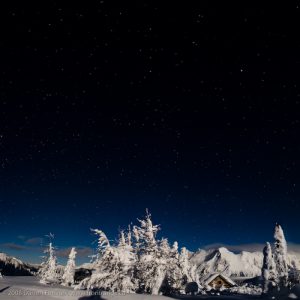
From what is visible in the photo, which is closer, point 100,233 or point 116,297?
point 116,297

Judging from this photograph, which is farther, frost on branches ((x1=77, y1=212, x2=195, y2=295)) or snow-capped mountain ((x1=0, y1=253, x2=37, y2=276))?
snow-capped mountain ((x1=0, y1=253, x2=37, y2=276))

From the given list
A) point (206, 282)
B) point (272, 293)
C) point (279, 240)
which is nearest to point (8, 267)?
point (206, 282)

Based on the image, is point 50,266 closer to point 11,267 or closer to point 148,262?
point 148,262

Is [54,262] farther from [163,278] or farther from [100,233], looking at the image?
[163,278]

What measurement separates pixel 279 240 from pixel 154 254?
9173 mm

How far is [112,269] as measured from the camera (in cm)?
2473

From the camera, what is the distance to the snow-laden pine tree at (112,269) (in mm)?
23797

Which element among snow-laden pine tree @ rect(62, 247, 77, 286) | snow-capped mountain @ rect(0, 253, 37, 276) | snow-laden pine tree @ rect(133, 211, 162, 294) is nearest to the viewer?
snow-laden pine tree @ rect(133, 211, 162, 294)

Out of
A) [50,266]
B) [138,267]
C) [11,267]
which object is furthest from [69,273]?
[11,267]

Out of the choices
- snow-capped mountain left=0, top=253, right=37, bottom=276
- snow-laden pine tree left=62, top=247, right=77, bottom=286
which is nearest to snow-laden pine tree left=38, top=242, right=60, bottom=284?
snow-laden pine tree left=62, top=247, right=77, bottom=286

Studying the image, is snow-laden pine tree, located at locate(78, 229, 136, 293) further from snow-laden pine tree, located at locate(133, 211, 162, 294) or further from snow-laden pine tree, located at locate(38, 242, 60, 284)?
snow-laden pine tree, located at locate(38, 242, 60, 284)

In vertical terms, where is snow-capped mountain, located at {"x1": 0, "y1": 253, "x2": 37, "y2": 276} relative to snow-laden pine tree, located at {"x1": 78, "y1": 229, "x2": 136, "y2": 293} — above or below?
above

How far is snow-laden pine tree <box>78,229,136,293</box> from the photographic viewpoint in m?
23.8

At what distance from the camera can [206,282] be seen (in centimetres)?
4541
